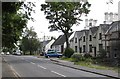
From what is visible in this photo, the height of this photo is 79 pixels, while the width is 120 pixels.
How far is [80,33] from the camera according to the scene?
8725 centimetres

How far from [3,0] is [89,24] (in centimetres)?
7944

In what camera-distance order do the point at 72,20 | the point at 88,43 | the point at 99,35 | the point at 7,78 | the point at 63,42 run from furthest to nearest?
the point at 63,42 → the point at 88,43 → the point at 99,35 → the point at 72,20 → the point at 7,78

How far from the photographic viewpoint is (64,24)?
62.9 m

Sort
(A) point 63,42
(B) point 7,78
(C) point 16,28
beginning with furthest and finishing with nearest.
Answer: (A) point 63,42 < (C) point 16,28 < (B) point 7,78

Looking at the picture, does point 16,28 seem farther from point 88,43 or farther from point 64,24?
point 88,43

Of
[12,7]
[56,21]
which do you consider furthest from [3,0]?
[56,21]

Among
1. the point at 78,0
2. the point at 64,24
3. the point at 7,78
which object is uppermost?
the point at 64,24

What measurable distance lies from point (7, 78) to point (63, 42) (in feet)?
269

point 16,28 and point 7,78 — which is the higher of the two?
point 16,28

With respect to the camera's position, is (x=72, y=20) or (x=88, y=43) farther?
(x=88, y=43)

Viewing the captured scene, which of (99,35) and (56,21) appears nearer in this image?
(56,21)

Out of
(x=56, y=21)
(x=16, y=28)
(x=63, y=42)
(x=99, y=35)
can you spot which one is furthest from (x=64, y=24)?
(x=63, y=42)

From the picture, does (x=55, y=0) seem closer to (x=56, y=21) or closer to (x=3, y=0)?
(x=3, y=0)

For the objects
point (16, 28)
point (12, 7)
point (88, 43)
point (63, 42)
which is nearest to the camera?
point (12, 7)
